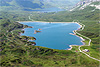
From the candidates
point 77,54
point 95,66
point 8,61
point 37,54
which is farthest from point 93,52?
point 8,61

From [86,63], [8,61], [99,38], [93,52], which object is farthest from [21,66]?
[99,38]

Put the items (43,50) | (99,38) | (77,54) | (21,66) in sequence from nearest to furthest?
(21,66)
(77,54)
(43,50)
(99,38)

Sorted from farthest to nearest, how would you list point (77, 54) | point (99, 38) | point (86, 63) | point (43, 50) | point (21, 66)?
point (99, 38) < point (43, 50) < point (77, 54) < point (86, 63) < point (21, 66)

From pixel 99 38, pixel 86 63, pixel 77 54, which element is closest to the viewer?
pixel 86 63

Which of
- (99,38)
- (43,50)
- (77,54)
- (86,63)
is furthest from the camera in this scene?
(99,38)

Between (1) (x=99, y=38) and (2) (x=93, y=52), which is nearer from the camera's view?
(2) (x=93, y=52)

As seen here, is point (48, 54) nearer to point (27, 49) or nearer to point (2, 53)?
point (27, 49)

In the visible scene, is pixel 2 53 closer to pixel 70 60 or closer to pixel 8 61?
pixel 8 61

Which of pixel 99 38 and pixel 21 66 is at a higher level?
pixel 99 38

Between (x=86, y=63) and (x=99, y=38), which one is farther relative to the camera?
(x=99, y=38)
